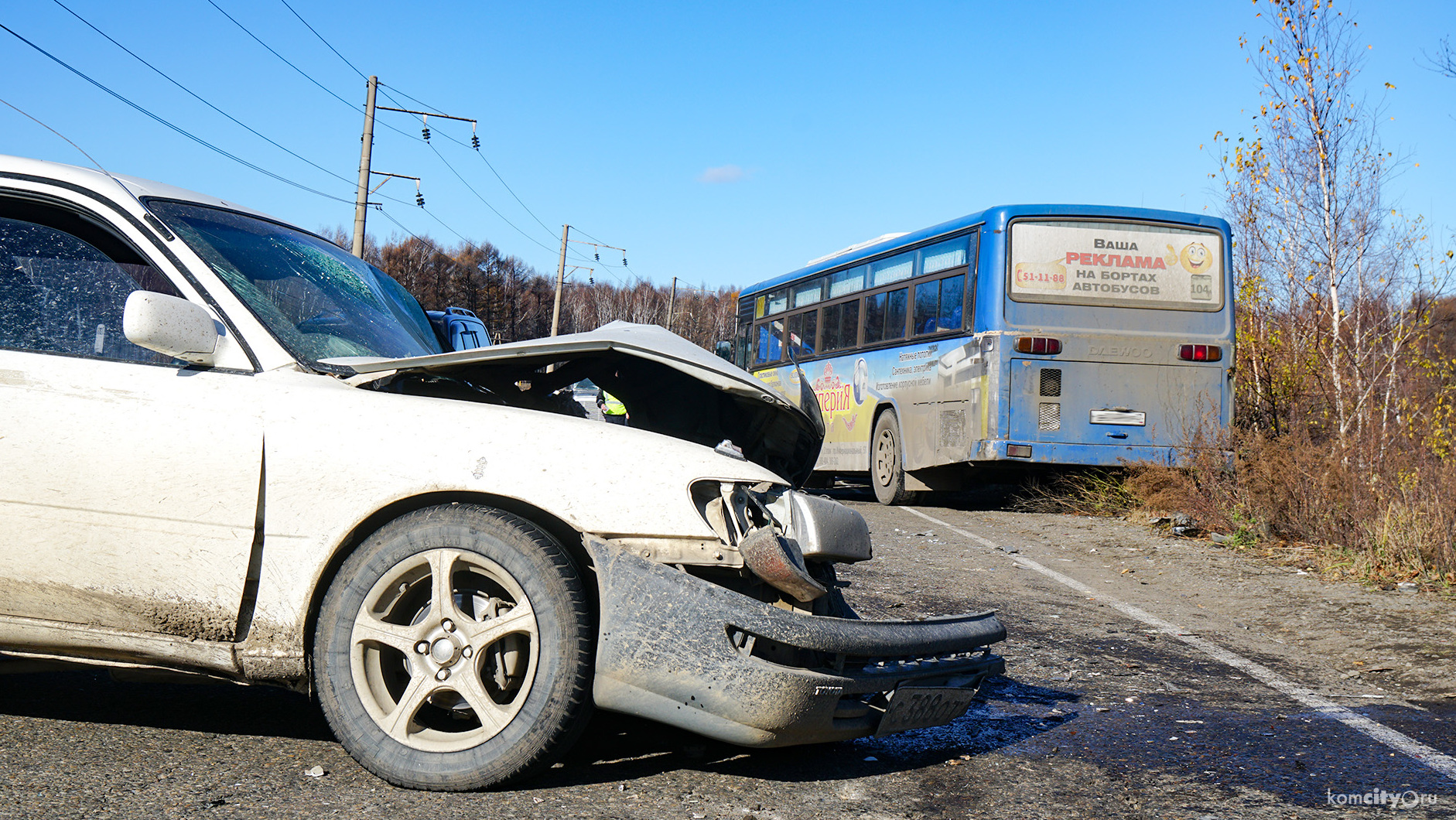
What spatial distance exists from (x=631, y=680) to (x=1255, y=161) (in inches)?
513

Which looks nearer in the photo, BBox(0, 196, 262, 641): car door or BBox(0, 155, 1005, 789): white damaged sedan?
BBox(0, 155, 1005, 789): white damaged sedan

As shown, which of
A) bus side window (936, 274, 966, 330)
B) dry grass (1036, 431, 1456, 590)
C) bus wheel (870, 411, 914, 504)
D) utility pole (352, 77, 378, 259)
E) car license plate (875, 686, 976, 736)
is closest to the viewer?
car license plate (875, 686, 976, 736)

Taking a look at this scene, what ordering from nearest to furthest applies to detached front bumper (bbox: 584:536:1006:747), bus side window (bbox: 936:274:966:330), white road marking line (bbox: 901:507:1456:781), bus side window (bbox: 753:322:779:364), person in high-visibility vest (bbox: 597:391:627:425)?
detached front bumper (bbox: 584:536:1006:747), white road marking line (bbox: 901:507:1456:781), person in high-visibility vest (bbox: 597:391:627:425), bus side window (bbox: 936:274:966:330), bus side window (bbox: 753:322:779:364)

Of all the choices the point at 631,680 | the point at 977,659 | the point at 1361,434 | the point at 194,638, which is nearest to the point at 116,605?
the point at 194,638

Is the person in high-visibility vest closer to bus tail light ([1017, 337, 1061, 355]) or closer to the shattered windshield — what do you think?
the shattered windshield

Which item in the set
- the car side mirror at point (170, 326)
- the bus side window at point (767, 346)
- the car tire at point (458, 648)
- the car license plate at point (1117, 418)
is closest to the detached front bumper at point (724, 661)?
the car tire at point (458, 648)

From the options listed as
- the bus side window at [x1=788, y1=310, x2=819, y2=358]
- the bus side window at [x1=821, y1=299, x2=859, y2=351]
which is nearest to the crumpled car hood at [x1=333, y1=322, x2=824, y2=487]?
the bus side window at [x1=821, y1=299, x2=859, y2=351]

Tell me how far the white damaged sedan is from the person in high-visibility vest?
3.04ft

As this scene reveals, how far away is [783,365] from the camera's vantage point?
54.3 ft

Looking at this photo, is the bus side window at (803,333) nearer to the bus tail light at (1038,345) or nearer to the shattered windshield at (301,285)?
the bus tail light at (1038,345)

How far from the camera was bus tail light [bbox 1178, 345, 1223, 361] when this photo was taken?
11219mm

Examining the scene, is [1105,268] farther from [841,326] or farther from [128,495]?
[128,495]

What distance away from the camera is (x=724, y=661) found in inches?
106

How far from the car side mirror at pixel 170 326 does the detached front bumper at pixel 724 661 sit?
122cm
